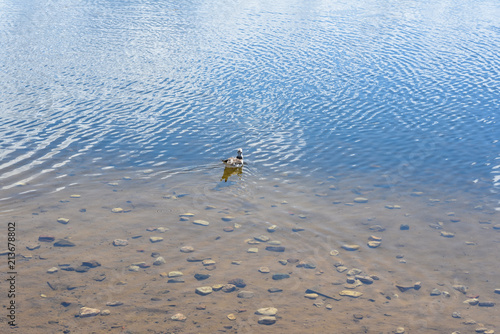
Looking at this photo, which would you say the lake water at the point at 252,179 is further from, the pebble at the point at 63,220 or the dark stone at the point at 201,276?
the pebble at the point at 63,220

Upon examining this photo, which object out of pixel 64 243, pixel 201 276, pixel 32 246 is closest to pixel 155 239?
pixel 201 276

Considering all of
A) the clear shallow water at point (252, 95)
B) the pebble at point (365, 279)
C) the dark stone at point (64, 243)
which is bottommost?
the dark stone at point (64, 243)

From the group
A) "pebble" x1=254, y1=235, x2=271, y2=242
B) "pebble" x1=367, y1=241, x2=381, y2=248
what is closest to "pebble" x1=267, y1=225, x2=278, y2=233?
"pebble" x1=254, y1=235, x2=271, y2=242

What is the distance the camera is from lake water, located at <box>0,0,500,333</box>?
40.8ft

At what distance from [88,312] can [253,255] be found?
493cm

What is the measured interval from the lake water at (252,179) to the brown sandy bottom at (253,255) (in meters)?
→ 0.06

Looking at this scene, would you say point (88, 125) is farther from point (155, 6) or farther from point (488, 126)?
point (155, 6)

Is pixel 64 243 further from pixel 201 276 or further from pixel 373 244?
pixel 373 244

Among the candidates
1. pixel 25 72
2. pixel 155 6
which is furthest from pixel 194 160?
pixel 155 6

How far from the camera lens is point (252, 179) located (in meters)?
19.6

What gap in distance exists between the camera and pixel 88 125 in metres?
24.6

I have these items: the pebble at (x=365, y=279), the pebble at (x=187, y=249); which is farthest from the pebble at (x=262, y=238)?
the pebble at (x=365, y=279)

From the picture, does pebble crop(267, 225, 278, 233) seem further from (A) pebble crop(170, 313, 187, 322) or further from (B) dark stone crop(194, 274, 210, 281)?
(A) pebble crop(170, 313, 187, 322)

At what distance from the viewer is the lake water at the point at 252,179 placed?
12422mm
